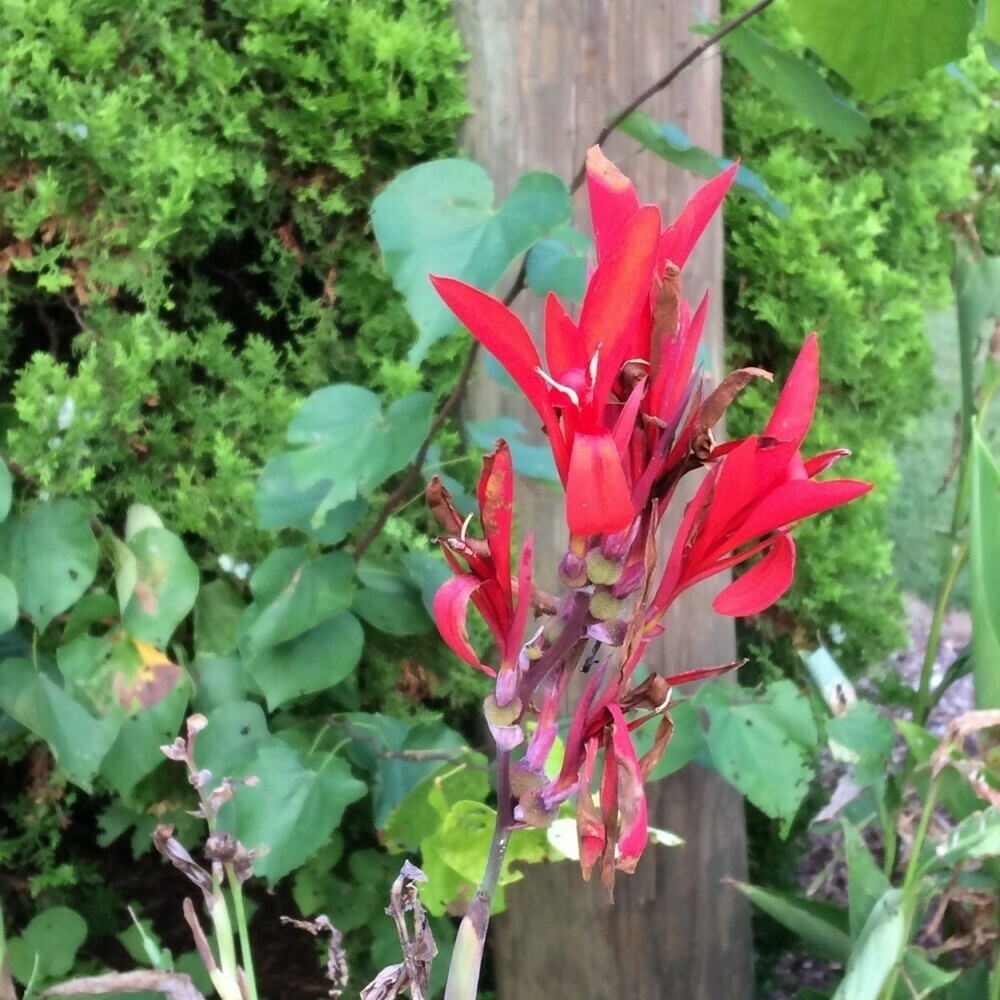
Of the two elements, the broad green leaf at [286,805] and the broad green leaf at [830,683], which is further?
the broad green leaf at [830,683]

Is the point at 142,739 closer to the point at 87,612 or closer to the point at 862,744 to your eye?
the point at 87,612

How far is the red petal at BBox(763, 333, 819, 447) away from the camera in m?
0.24

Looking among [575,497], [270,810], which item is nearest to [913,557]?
[270,810]

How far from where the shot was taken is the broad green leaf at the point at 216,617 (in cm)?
71

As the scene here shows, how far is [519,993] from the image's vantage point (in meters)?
0.84

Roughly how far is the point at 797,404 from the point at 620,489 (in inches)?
3.0

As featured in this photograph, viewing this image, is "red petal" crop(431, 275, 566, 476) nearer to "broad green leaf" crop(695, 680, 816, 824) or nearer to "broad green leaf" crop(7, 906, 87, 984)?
"broad green leaf" crop(695, 680, 816, 824)

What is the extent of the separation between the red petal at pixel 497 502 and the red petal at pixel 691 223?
0.07 metres

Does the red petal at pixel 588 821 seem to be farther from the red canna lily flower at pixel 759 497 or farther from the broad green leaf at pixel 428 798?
the broad green leaf at pixel 428 798

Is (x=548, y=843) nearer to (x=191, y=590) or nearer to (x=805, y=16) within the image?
(x=191, y=590)

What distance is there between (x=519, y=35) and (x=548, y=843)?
625mm

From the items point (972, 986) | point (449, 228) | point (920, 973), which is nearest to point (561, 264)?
point (449, 228)

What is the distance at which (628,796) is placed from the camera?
225mm

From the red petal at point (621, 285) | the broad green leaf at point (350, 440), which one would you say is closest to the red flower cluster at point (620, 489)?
the red petal at point (621, 285)
